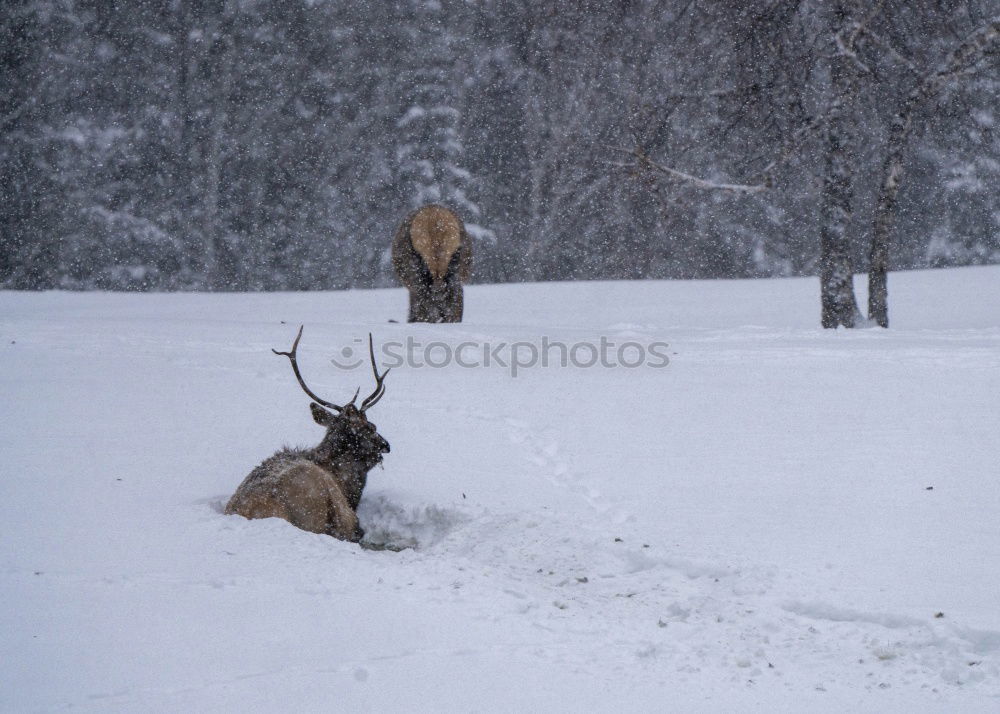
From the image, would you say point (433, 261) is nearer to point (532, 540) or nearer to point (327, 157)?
point (532, 540)

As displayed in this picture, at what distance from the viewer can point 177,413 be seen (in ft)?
23.2

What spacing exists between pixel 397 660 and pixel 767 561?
1.81m

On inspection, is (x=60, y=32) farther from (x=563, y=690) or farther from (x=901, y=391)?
(x=563, y=690)

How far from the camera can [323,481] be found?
5.19 m

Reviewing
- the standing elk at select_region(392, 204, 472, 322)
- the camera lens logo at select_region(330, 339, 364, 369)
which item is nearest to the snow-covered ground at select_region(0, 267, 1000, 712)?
the camera lens logo at select_region(330, 339, 364, 369)

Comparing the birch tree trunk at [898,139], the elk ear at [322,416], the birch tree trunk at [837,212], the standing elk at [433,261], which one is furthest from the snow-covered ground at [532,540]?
the standing elk at [433,261]

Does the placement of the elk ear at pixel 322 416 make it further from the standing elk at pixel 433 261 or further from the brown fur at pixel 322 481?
the standing elk at pixel 433 261

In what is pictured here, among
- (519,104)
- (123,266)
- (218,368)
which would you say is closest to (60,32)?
(123,266)

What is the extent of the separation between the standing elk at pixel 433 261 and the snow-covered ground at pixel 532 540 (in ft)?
9.44

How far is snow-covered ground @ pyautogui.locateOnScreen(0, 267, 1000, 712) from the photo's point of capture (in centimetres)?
314

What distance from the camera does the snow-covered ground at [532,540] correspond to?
10.3ft

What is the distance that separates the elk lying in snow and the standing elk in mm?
5978

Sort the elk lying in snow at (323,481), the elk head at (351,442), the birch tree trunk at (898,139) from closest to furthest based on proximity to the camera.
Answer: the elk lying in snow at (323,481) → the elk head at (351,442) → the birch tree trunk at (898,139)

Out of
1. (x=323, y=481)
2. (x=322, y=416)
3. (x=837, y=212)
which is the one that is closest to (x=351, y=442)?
(x=322, y=416)
